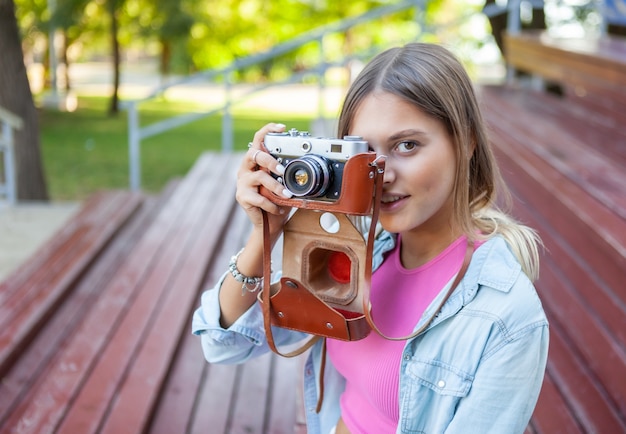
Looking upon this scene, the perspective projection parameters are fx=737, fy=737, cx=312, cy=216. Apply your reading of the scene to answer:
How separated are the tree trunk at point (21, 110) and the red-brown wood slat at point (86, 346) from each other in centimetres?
329

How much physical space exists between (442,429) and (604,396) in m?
0.91

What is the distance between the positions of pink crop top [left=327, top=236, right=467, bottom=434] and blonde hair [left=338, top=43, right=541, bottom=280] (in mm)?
81

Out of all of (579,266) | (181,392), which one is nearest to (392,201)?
(579,266)

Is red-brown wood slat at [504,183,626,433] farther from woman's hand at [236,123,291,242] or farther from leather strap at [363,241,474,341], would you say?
woman's hand at [236,123,291,242]

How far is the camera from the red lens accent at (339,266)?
1454 mm

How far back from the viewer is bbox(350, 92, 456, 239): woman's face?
133 centimetres

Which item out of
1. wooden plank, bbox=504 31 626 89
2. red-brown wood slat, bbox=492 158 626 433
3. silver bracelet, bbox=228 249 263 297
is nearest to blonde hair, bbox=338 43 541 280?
silver bracelet, bbox=228 249 263 297

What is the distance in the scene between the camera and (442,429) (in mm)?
1271

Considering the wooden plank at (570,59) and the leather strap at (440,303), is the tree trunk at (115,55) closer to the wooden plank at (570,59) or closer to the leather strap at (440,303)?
the wooden plank at (570,59)

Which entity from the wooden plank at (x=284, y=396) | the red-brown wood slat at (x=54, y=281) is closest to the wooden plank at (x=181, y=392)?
the wooden plank at (x=284, y=396)

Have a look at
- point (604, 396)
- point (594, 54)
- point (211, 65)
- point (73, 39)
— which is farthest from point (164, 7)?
point (604, 396)

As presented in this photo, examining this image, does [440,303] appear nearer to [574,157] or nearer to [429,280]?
[429,280]

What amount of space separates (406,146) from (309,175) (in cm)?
20

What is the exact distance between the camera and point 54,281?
4.08 meters
